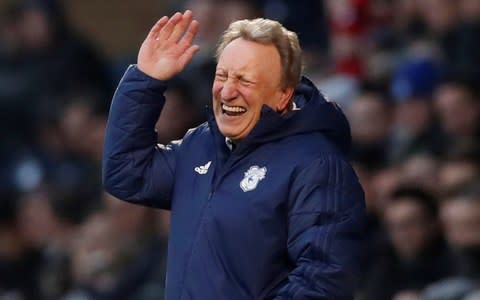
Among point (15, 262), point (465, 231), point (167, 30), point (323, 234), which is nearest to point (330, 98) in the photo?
point (465, 231)

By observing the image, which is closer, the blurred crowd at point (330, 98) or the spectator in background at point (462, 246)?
the spectator in background at point (462, 246)

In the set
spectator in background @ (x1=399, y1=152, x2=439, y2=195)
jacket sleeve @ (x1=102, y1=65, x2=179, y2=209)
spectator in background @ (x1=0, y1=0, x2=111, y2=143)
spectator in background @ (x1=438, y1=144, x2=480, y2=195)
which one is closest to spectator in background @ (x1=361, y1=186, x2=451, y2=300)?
spectator in background @ (x1=438, y1=144, x2=480, y2=195)

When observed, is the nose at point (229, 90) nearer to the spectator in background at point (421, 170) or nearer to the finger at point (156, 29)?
the finger at point (156, 29)

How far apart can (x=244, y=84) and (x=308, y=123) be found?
0.23 m

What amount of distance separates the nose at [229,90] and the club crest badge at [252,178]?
23 centimetres

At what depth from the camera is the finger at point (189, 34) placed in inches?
Result: 194

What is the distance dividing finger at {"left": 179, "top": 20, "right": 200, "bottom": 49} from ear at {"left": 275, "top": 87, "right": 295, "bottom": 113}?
0.35 m

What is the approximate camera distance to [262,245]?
4688 millimetres

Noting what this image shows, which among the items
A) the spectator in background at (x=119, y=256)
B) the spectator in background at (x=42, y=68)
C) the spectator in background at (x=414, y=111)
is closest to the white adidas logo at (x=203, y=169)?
the spectator in background at (x=119, y=256)

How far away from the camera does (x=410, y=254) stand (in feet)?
23.3

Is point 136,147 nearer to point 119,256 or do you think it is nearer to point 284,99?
point 284,99

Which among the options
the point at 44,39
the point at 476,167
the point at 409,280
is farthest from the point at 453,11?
the point at 44,39

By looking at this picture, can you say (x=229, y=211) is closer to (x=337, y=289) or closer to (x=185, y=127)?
(x=337, y=289)

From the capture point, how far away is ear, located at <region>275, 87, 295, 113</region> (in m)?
4.84
